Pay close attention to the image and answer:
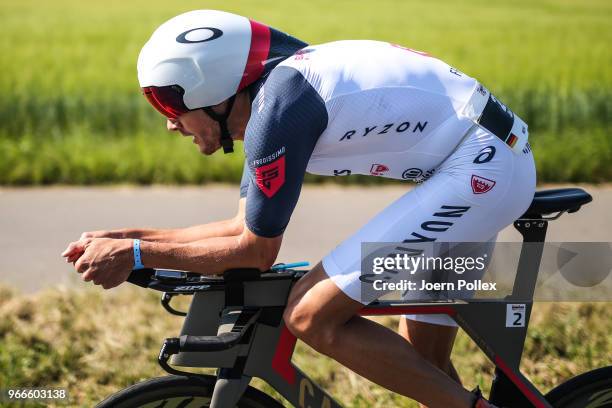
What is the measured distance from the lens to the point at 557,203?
290 centimetres

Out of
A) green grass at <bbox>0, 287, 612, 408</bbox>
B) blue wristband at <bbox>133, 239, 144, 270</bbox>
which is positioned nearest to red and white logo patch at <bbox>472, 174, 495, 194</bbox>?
blue wristband at <bbox>133, 239, 144, 270</bbox>

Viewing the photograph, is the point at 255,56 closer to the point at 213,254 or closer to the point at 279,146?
the point at 279,146

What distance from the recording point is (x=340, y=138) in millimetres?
2773

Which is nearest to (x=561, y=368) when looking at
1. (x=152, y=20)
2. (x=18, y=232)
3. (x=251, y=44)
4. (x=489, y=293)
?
(x=489, y=293)

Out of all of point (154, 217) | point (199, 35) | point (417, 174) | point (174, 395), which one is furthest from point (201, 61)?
point (154, 217)

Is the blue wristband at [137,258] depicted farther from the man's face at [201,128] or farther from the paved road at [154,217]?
the paved road at [154,217]

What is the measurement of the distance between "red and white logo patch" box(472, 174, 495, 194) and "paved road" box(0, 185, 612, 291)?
11.0 ft

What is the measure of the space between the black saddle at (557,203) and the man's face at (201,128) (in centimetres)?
110

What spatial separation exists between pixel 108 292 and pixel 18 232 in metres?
1.67

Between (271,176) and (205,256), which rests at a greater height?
(271,176)

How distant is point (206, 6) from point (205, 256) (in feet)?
43.9

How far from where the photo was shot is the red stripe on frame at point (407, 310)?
110 inches

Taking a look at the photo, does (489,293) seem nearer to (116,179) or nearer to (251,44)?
(251,44)

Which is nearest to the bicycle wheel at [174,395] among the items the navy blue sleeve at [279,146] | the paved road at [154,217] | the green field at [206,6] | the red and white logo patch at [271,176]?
the navy blue sleeve at [279,146]
